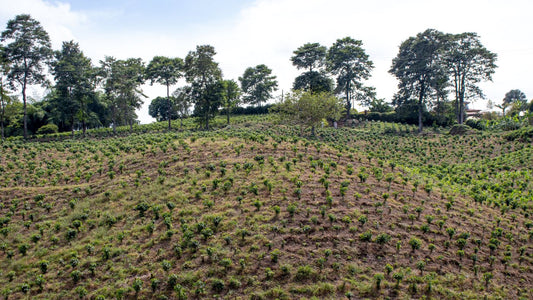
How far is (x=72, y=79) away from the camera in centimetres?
4244

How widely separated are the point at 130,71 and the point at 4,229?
1487 inches

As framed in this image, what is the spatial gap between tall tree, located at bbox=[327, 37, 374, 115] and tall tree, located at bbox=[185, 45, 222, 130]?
66.7 ft

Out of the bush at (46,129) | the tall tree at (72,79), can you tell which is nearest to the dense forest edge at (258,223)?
the tall tree at (72,79)

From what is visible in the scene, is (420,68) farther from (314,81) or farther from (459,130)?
(314,81)

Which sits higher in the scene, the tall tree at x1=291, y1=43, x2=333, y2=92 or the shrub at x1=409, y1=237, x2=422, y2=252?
the tall tree at x1=291, y1=43, x2=333, y2=92

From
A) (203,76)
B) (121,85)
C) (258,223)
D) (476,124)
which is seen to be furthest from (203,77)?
(476,124)

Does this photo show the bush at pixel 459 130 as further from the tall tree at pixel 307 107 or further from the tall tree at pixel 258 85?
the tall tree at pixel 258 85

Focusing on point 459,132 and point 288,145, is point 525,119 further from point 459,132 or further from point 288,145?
point 288,145

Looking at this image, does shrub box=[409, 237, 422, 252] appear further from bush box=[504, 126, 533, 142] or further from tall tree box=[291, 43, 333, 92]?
tall tree box=[291, 43, 333, 92]

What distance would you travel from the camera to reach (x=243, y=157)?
19.0m

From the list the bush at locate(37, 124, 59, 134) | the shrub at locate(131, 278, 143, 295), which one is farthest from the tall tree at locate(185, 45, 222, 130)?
the shrub at locate(131, 278, 143, 295)

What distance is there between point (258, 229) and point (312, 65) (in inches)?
1782

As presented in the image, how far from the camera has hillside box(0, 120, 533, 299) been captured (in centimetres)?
976

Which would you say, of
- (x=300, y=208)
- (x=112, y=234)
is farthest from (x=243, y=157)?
(x=112, y=234)
